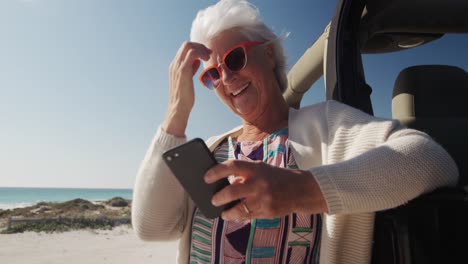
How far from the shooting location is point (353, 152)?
50.5 inches

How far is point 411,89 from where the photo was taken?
228cm

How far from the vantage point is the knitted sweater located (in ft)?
3.26

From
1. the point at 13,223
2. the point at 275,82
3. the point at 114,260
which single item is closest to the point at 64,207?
the point at 13,223

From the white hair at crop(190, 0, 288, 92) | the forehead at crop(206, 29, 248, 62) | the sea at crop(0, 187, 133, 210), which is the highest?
the white hair at crop(190, 0, 288, 92)

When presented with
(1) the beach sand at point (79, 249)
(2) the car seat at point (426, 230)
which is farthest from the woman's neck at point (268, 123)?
(1) the beach sand at point (79, 249)

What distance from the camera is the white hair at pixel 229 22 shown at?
186 centimetres

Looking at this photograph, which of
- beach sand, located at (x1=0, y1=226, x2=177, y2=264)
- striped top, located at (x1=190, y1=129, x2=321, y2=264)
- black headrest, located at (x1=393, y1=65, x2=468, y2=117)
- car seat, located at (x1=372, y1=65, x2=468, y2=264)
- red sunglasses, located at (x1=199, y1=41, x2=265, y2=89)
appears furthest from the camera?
beach sand, located at (x1=0, y1=226, x2=177, y2=264)

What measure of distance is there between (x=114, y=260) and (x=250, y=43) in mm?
7841

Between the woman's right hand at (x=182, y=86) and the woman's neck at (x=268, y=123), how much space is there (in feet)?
1.58

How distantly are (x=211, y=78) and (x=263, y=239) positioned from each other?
977 millimetres

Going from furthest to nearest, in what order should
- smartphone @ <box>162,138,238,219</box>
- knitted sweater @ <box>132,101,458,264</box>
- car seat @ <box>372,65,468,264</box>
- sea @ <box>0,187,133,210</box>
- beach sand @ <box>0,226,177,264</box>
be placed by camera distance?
sea @ <box>0,187,133,210</box> < beach sand @ <box>0,226,177,264</box> < smartphone @ <box>162,138,238,219</box> < knitted sweater @ <box>132,101,458,264</box> < car seat @ <box>372,65,468,264</box>

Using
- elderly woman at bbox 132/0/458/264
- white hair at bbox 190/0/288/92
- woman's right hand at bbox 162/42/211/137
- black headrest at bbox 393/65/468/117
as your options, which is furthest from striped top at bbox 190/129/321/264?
black headrest at bbox 393/65/468/117

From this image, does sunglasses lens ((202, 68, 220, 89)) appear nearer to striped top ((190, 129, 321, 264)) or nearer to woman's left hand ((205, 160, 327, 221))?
striped top ((190, 129, 321, 264))

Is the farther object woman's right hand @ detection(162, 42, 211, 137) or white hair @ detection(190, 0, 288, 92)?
white hair @ detection(190, 0, 288, 92)
